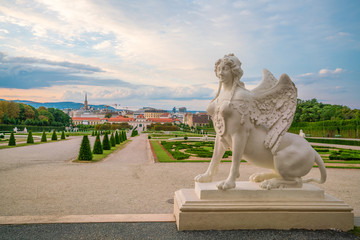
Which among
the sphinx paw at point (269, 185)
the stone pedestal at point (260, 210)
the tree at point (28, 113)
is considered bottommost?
the stone pedestal at point (260, 210)

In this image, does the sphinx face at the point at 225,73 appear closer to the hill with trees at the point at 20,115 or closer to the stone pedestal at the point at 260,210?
the stone pedestal at the point at 260,210

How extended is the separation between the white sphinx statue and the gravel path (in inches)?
85.2

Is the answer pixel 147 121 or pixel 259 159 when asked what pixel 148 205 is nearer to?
pixel 259 159

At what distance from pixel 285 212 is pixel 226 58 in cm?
263

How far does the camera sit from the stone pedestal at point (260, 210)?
4078 mm

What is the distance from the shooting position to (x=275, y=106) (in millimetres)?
4590

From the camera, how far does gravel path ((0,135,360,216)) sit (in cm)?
595

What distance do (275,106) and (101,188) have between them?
221 inches

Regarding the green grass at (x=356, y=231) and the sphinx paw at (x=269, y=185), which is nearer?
the green grass at (x=356, y=231)

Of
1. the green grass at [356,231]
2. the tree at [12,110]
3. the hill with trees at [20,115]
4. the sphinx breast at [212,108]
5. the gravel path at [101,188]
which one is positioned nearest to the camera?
the green grass at [356,231]

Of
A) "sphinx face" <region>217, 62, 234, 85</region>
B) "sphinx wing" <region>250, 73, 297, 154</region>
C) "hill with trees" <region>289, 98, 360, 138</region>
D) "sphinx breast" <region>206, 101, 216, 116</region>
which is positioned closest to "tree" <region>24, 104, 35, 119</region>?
"hill with trees" <region>289, 98, 360, 138</region>

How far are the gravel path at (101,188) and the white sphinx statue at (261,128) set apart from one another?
2165mm

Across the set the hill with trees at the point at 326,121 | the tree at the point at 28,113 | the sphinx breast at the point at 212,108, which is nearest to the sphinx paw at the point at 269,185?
the sphinx breast at the point at 212,108

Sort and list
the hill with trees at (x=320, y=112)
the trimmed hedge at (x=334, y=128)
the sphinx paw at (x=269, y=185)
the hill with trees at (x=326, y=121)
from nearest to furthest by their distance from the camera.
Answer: the sphinx paw at (x=269, y=185) < the trimmed hedge at (x=334, y=128) < the hill with trees at (x=326, y=121) < the hill with trees at (x=320, y=112)
